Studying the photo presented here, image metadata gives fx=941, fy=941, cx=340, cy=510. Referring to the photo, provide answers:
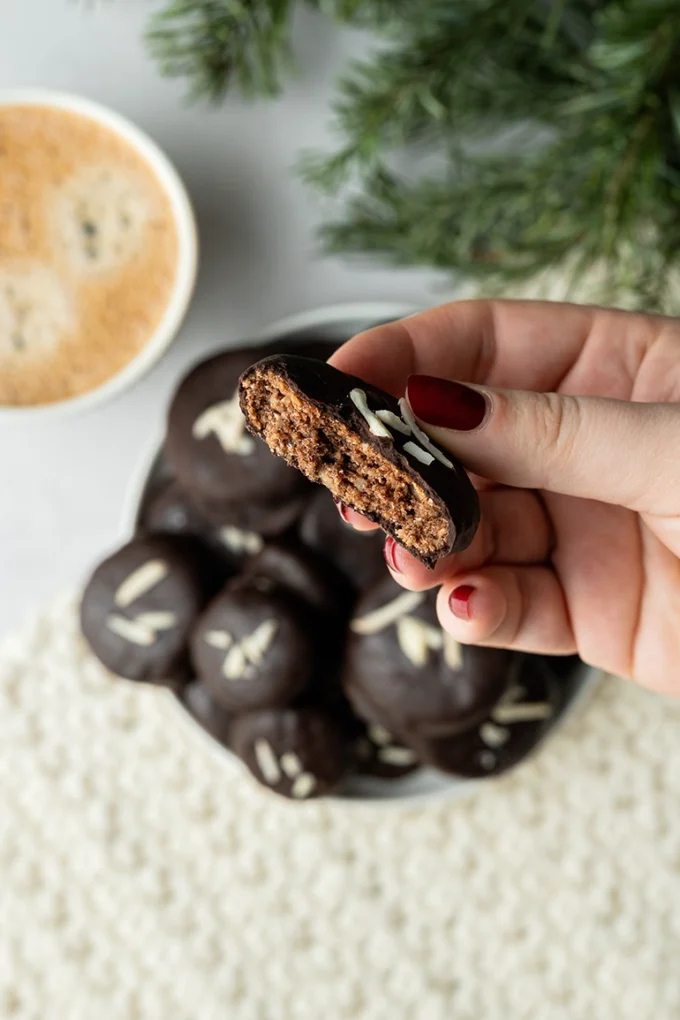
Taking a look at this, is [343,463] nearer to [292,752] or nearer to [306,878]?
[292,752]

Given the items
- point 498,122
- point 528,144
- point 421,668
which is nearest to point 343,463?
point 421,668

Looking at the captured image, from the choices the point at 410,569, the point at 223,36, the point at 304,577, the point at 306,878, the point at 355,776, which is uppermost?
the point at 223,36

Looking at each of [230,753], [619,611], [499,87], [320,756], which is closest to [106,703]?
[230,753]

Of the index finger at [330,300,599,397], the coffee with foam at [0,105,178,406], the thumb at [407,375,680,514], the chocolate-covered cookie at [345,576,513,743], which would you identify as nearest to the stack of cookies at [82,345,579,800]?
the chocolate-covered cookie at [345,576,513,743]

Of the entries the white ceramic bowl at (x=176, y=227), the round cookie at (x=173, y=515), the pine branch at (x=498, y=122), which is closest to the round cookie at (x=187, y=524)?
the round cookie at (x=173, y=515)

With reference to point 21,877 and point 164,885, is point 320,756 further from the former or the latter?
point 21,877

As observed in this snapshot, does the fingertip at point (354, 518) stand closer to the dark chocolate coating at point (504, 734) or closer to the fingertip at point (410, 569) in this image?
the fingertip at point (410, 569)
